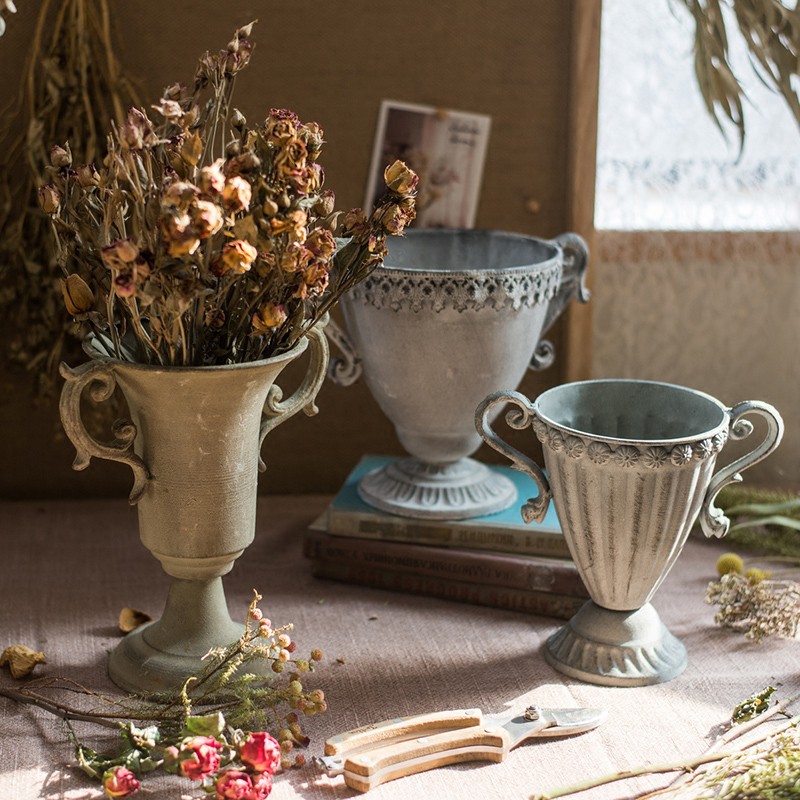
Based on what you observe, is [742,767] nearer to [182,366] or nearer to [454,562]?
[454,562]

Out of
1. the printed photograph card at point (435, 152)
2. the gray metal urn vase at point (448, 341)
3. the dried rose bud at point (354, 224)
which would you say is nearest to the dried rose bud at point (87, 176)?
the dried rose bud at point (354, 224)

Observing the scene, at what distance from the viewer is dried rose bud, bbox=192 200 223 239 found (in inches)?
36.3

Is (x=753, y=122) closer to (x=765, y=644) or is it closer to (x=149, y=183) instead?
(x=765, y=644)

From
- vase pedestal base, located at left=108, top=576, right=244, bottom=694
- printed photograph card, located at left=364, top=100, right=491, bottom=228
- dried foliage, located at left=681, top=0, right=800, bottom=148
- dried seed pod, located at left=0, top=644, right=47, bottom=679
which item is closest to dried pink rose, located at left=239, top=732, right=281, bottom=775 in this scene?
vase pedestal base, located at left=108, top=576, right=244, bottom=694

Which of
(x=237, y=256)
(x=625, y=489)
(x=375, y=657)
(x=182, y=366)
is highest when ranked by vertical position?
(x=237, y=256)

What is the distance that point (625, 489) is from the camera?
1.13 metres

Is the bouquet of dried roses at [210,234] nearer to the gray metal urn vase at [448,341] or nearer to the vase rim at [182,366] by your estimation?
the vase rim at [182,366]

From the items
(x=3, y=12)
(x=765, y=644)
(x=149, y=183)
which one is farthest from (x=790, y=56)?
(x=3, y=12)

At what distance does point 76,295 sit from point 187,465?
0.19 metres

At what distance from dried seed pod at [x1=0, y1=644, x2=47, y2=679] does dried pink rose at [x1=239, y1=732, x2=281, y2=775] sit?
314mm

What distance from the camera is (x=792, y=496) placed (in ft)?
5.22

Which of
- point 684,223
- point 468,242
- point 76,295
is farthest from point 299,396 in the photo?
point 684,223

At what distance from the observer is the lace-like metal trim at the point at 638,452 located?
1111mm

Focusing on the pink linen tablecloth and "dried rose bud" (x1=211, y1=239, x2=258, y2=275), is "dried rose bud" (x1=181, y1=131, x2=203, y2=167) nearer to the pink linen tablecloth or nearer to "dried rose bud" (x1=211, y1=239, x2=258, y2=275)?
"dried rose bud" (x1=211, y1=239, x2=258, y2=275)
